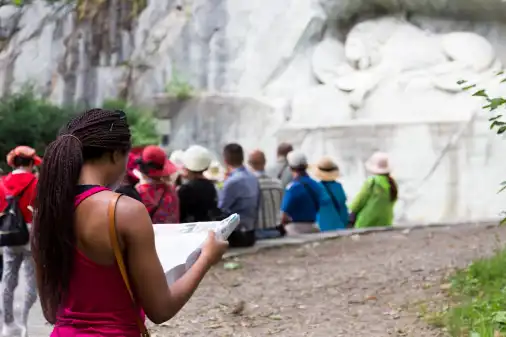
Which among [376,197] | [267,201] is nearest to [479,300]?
[267,201]

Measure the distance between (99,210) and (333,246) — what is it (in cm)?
653

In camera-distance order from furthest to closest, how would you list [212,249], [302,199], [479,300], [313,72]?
[313,72] < [302,199] < [479,300] < [212,249]

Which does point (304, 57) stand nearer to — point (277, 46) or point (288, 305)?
point (277, 46)

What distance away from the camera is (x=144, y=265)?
2090mm

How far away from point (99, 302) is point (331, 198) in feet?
23.1

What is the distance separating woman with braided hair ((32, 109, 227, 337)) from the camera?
209 centimetres

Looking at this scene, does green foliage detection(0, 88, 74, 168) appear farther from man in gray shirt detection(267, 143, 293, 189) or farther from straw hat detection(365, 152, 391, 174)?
straw hat detection(365, 152, 391, 174)

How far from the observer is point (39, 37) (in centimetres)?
1898

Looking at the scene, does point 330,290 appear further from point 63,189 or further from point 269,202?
point 63,189

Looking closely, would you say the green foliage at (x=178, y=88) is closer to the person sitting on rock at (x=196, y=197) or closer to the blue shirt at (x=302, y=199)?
the blue shirt at (x=302, y=199)

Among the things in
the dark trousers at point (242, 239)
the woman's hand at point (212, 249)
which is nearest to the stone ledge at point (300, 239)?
the dark trousers at point (242, 239)

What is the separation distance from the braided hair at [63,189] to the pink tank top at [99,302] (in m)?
0.04

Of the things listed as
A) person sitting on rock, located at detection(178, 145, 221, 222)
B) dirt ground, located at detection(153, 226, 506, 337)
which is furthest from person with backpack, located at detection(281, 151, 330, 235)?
person sitting on rock, located at detection(178, 145, 221, 222)

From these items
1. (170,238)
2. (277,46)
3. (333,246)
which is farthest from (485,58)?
(170,238)
